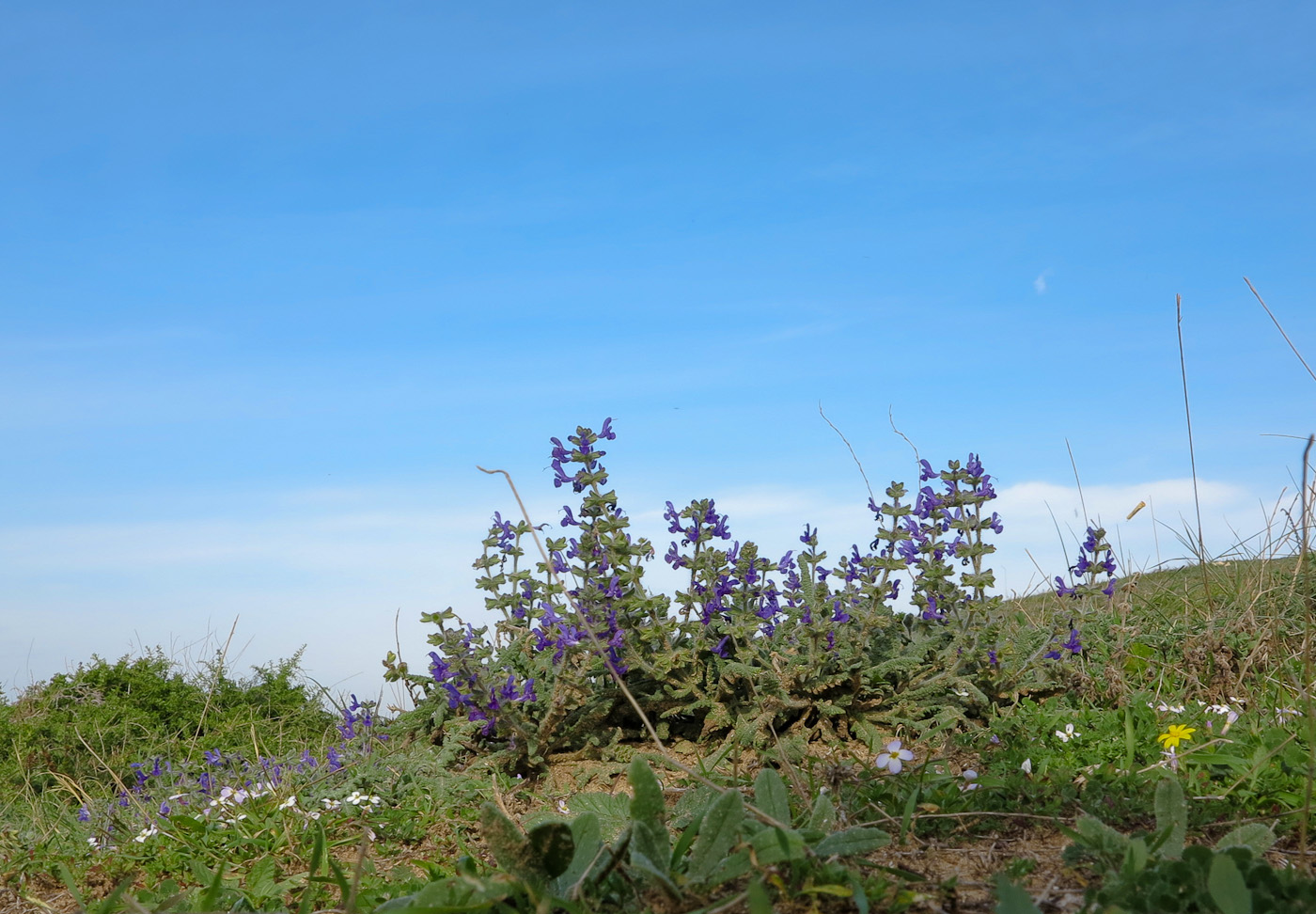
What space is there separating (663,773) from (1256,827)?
2446 mm

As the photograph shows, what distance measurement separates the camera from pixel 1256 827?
249cm

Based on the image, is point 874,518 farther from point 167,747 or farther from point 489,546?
point 167,747

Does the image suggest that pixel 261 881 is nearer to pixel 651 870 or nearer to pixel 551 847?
pixel 551 847

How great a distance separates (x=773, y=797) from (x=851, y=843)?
27cm

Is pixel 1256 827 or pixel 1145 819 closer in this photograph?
pixel 1256 827

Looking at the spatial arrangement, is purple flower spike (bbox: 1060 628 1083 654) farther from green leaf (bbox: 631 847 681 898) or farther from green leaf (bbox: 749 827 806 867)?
green leaf (bbox: 631 847 681 898)

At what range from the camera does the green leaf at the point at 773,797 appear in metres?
2.57

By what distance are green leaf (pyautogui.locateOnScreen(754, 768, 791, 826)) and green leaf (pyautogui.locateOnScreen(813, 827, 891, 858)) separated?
172 millimetres

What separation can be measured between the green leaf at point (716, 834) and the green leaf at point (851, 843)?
0.75 feet

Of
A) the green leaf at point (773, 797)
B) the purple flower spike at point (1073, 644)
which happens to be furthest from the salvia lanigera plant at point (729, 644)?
the green leaf at point (773, 797)

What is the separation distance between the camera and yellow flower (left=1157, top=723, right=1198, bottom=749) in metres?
3.74

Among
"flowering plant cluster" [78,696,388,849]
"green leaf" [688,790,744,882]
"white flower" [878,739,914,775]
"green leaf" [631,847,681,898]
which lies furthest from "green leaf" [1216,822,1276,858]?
"flowering plant cluster" [78,696,388,849]

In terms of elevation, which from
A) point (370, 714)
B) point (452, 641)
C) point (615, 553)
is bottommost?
point (370, 714)

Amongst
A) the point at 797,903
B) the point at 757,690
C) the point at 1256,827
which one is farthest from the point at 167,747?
the point at 1256,827
